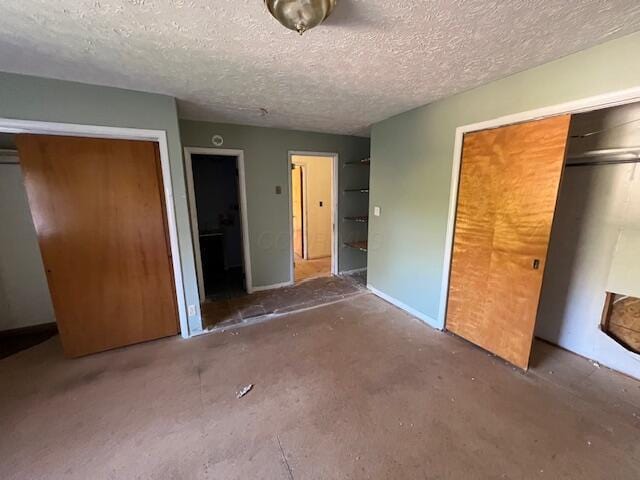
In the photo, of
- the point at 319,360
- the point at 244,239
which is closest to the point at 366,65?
the point at 319,360

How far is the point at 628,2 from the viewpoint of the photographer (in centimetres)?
115

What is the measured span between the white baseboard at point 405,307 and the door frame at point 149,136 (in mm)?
2308

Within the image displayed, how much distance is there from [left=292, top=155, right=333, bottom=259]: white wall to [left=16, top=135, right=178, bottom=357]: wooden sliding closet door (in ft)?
9.69

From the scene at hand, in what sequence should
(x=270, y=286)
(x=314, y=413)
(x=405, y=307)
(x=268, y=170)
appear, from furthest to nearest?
(x=270, y=286) → (x=268, y=170) → (x=405, y=307) → (x=314, y=413)

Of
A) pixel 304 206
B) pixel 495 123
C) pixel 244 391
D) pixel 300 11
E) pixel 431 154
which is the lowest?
pixel 244 391

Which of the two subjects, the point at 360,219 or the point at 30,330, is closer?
the point at 30,330

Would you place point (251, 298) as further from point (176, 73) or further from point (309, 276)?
point (176, 73)

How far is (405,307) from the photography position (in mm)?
3080

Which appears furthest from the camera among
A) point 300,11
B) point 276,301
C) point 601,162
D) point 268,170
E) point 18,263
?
point 268,170

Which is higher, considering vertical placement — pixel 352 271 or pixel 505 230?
pixel 505 230

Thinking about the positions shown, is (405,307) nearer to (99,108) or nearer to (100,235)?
(100,235)

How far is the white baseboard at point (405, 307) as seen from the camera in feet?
8.99

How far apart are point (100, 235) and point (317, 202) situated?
3475 mm

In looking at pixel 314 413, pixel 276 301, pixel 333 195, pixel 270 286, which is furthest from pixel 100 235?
pixel 333 195
